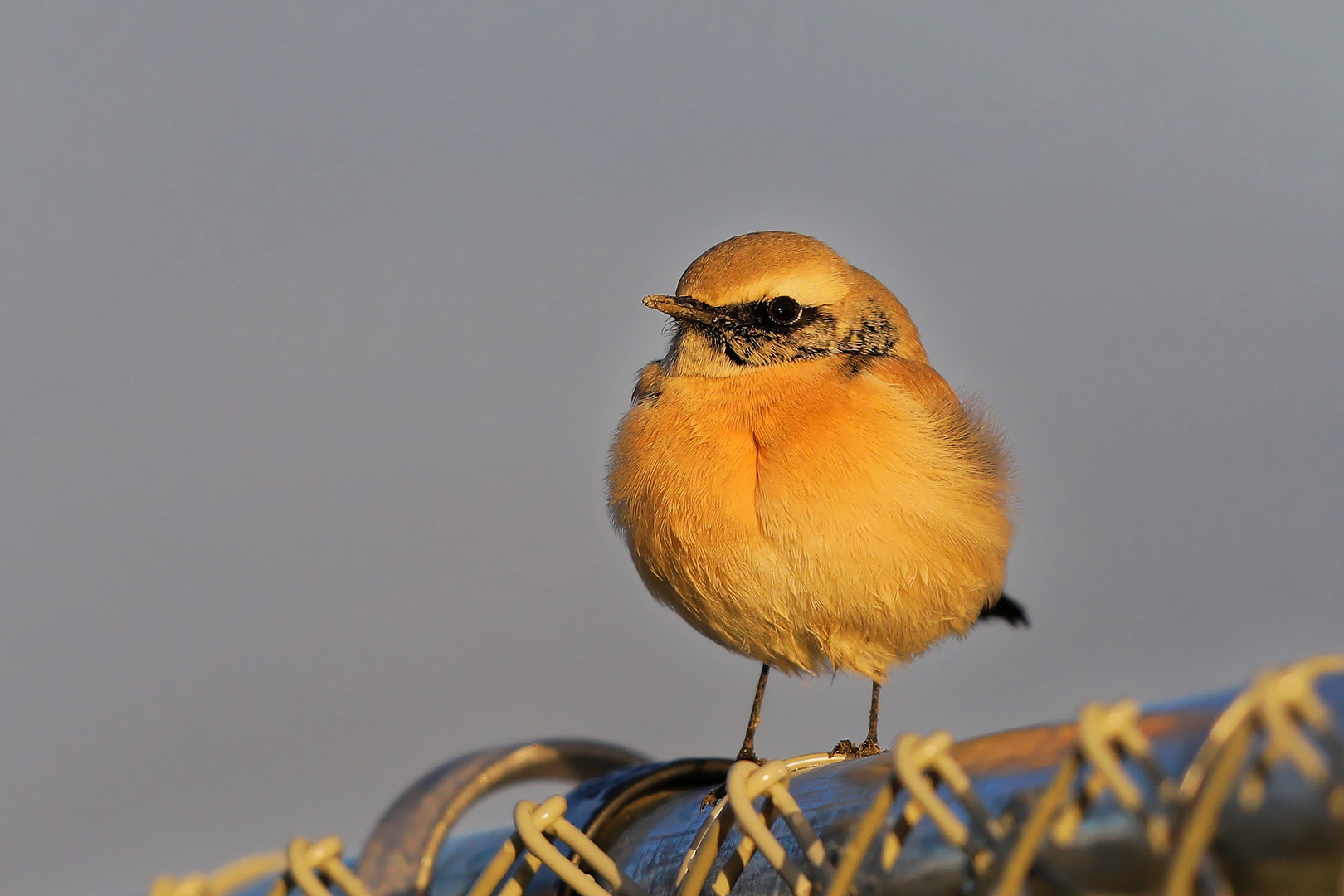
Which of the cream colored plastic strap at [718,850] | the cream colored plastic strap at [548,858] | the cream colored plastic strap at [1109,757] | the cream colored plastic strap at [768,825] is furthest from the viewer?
the cream colored plastic strap at [548,858]

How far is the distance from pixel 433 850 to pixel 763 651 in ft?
7.18

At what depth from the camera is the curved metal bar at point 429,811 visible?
82.7 inches

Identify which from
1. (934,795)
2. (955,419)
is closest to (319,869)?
(934,795)

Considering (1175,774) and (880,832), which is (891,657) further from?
(1175,774)

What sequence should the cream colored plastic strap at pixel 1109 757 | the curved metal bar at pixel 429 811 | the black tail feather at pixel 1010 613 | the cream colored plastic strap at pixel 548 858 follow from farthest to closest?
the black tail feather at pixel 1010 613 < the curved metal bar at pixel 429 811 < the cream colored plastic strap at pixel 548 858 < the cream colored plastic strap at pixel 1109 757

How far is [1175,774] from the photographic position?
1202mm

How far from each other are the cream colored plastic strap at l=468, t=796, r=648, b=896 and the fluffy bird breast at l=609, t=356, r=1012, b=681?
1820 millimetres

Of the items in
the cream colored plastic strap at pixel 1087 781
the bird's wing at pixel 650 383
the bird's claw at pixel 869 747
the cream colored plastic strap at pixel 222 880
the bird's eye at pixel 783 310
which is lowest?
the bird's claw at pixel 869 747

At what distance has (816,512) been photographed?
374 cm

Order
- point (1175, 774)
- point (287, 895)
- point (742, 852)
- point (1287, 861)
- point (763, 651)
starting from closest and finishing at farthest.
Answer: point (1287, 861) < point (1175, 774) < point (742, 852) < point (287, 895) < point (763, 651)

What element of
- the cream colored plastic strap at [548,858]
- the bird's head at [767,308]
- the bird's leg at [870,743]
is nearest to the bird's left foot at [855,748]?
the bird's leg at [870,743]

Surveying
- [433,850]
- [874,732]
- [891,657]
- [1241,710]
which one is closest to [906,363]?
[891,657]

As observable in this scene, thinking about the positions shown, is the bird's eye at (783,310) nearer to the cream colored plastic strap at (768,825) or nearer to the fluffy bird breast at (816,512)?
the fluffy bird breast at (816,512)

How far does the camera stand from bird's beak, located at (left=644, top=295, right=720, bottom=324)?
15.7ft
